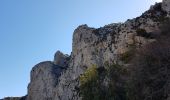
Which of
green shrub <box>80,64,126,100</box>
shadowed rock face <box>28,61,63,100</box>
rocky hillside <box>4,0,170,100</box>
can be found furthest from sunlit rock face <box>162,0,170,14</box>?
shadowed rock face <box>28,61,63,100</box>

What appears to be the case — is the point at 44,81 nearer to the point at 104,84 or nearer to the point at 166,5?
the point at 104,84

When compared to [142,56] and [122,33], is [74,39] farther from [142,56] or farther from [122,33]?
[142,56]

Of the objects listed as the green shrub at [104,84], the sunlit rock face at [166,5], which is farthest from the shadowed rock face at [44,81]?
the sunlit rock face at [166,5]

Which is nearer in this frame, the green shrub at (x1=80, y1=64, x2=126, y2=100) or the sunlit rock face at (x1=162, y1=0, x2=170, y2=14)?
the green shrub at (x1=80, y1=64, x2=126, y2=100)

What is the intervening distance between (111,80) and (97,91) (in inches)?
102

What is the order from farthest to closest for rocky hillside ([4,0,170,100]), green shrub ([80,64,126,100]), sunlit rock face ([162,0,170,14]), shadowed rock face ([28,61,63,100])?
shadowed rock face ([28,61,63,100]) < sunlit rock face ([162,0,170,14]) < rocky hillside ([4,0,170,100]) < green shrub ([80,64,126,100])

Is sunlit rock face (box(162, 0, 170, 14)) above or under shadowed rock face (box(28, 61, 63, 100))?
above

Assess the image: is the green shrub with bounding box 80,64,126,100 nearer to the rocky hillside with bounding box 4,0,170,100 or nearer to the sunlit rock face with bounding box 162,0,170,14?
the rocky hillside with bounding box 4,0,170,100

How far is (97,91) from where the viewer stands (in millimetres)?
54062

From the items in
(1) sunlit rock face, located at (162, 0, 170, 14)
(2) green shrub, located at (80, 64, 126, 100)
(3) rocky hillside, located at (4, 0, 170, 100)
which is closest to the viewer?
(2) green shrub, located at (80, 64, 126, 100)

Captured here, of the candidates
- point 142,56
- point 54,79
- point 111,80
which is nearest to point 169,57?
point 142,56

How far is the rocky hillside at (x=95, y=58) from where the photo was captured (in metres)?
56.7

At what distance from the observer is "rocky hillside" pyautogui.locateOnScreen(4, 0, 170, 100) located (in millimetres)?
56700

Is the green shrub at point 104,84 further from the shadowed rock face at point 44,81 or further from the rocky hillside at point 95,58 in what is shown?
the shadowed rock face at point 44,81
